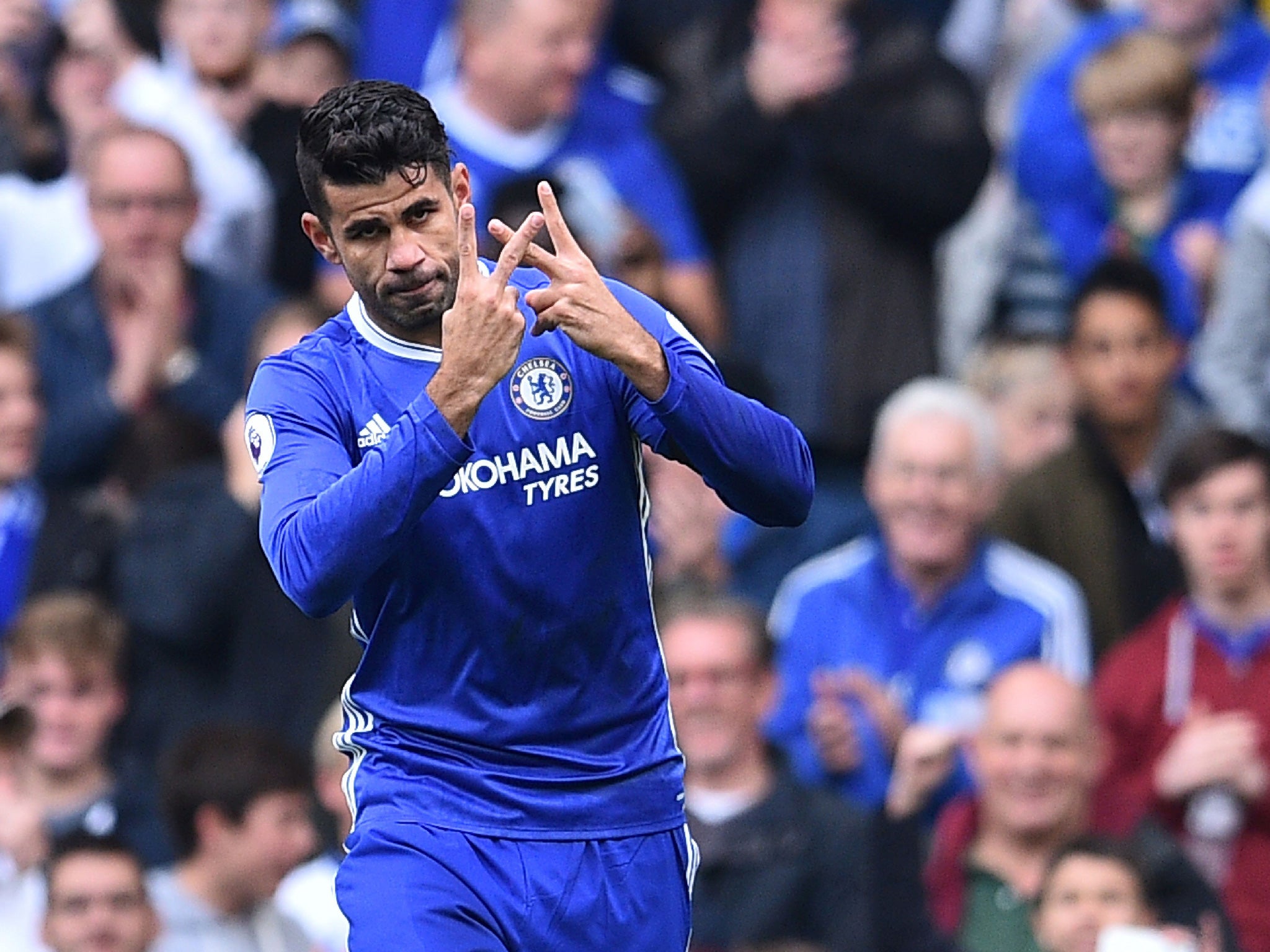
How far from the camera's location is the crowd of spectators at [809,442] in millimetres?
6859

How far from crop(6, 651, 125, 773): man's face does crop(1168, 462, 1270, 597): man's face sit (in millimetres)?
3156

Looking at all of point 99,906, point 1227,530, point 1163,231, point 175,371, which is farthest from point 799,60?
point 99,906

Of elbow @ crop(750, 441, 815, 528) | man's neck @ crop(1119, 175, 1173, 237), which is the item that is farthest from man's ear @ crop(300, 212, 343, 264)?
man's neck @ crop(1119, 175, 1173, 237)

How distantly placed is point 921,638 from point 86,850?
2.41 metres

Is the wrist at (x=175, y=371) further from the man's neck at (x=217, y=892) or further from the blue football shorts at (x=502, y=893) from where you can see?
the blue football shorts at (x=502, y=893)

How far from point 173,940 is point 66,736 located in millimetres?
823

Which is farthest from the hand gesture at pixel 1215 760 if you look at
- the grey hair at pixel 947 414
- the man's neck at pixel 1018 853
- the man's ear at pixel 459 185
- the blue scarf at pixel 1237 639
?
the man's ear at pixel 459 185

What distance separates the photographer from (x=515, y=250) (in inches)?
159

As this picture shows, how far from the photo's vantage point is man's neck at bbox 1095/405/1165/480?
26.3 feet

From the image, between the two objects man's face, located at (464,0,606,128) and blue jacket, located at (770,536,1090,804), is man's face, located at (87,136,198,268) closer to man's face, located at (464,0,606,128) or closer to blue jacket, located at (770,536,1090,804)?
man's face, located at (464,0,606,128)

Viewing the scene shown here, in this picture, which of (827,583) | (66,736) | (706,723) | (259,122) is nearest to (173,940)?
(66,736)

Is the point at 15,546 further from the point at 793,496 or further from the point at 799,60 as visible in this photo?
the point at 793,496

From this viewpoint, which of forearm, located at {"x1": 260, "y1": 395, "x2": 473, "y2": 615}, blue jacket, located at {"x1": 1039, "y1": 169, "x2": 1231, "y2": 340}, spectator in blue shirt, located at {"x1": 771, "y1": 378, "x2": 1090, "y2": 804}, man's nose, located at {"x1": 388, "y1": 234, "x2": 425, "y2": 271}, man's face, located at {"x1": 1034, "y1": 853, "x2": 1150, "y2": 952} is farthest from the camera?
blue jacket, located at {"x1": 1039, "y1": 169, "x2": 1231, "y2": 340}

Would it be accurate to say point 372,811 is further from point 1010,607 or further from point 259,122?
point 259,122
